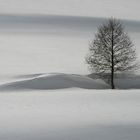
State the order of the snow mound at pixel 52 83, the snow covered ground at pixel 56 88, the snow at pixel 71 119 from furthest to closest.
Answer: the snow mound at pixel 52 83 → the snow covered ground at pixel 56 88 → the snow at pixel 71 119

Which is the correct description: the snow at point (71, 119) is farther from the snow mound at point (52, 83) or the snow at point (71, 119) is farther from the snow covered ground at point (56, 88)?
the snow mound at point (52, 83)

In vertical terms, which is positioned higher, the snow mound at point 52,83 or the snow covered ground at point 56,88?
the snow covered ground at point 56,88

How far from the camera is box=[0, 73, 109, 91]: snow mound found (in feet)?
81.7

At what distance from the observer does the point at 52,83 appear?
86.8ft

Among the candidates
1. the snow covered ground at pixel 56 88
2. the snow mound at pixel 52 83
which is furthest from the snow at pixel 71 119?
the snow mound at pixel 52 83

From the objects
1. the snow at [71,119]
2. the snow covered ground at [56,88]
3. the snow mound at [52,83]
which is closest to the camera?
the snow at [71,119]

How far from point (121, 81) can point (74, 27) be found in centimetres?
3086

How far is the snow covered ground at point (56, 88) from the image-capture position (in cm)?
938

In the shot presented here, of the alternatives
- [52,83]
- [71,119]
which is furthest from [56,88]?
[71,119]

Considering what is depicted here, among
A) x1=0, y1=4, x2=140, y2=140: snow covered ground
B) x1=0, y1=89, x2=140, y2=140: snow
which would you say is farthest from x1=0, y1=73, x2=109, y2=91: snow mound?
x1=0, y1=89, x2=140, y2=140: snow

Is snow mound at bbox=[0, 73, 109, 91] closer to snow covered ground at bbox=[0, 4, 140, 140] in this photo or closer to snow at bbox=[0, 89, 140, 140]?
snow covered ground at bbox=[0, 4, 140, 140]

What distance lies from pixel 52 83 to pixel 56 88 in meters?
0.63

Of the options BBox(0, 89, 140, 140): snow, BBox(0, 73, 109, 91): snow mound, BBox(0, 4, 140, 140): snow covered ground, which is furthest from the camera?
BBox(0, 73, 109, 91): snow mound

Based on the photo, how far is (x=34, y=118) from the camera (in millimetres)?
10695
